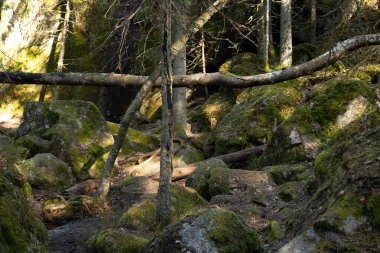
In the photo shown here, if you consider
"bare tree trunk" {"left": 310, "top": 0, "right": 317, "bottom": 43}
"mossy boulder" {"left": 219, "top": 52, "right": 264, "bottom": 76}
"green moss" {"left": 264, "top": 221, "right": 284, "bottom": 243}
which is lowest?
"green moss" {"left": 264, "top": 221, "right": 284, "bottom": 243}

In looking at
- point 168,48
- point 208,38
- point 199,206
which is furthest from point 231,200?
point 208,38

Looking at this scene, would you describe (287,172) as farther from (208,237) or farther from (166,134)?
(208,237)

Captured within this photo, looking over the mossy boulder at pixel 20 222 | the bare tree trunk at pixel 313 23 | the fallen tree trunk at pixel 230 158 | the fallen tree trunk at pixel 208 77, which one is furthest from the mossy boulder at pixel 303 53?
the mossy boulder at pixel 20 222

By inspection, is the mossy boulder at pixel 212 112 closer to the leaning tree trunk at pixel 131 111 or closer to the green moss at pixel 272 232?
the leaning tree trunk at pixel 131 111

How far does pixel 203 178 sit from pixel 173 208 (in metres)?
1.62

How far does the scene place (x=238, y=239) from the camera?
179 inches

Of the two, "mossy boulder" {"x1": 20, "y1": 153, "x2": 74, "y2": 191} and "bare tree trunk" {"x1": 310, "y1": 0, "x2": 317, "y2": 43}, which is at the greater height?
"bare tree trunk" {"x1": 310, "y1": 0, "x2": 317, "y2": 43}

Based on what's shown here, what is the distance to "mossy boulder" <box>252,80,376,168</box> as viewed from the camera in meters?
9.34

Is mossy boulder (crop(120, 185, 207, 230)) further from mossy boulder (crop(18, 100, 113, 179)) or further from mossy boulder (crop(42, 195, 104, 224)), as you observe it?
mossy boulder (crop(18, 100, 113, 179))

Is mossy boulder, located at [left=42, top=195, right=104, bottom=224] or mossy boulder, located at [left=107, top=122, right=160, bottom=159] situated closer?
mossy boulder, located at [left=42, top=195, right=104, bottom=224]

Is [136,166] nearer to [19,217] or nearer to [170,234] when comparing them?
[170,234]

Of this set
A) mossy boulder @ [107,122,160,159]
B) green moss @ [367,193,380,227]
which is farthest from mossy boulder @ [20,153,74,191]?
green moss @ [367,193,380,227]

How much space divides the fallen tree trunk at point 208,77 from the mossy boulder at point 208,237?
11.3 ft

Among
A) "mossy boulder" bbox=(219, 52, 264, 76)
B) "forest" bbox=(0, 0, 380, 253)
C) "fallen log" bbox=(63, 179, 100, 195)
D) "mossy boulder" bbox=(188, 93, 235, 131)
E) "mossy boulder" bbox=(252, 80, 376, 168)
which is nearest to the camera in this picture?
"forest" bbox=(0, 0, 380, 253)
